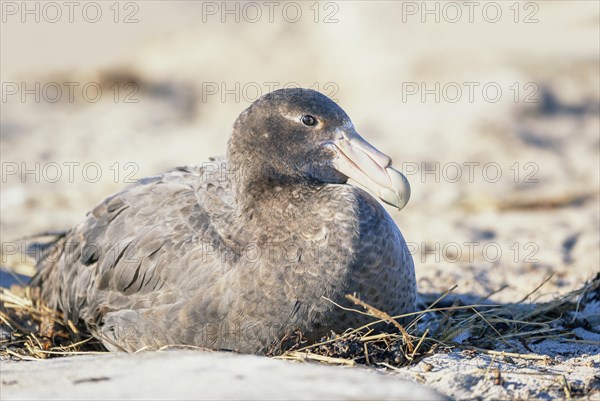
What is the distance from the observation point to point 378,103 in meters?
10.6

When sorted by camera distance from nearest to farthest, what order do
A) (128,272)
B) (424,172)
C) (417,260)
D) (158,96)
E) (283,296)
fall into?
(283,296), (128,272), (417,260), (424,172), (158,96)

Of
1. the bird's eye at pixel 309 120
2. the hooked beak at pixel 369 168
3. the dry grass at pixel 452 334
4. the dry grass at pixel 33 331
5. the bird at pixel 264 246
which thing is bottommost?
the dry grass at pixel 33 331

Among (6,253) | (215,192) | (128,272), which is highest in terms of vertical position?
(215,192)

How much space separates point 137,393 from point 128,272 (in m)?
1.64

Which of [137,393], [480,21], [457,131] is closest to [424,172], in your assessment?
[457,131]

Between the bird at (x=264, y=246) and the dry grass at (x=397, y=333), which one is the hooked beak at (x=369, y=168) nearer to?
the bird at (x=264, y=246)

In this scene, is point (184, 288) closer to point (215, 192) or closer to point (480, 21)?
point (215, 192)

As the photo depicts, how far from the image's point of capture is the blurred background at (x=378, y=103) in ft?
26.7

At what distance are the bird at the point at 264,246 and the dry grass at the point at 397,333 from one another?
0.46 ft

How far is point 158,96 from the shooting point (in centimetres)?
1165

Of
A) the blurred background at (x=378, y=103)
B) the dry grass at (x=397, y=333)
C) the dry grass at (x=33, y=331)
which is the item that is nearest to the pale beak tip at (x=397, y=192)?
the dry grass at (x=397, y=333)

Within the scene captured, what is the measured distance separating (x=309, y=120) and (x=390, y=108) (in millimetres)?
5603

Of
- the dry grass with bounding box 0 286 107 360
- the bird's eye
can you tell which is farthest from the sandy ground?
the bird's eye

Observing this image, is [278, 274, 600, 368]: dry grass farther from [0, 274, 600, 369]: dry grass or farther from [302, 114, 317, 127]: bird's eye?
[302, 114, 317, 127]: bird's eye
